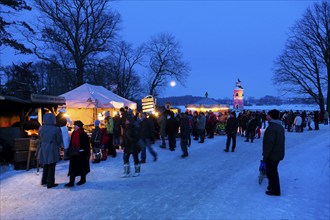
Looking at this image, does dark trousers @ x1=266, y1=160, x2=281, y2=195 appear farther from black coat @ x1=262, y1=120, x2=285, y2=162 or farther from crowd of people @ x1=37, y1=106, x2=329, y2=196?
black coat @ x1=262, y1=120, x2=285, y2=162

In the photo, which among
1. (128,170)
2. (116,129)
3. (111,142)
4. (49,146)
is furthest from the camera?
(116,129)

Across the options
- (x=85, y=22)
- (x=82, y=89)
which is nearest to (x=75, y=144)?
(x=82, y=89)

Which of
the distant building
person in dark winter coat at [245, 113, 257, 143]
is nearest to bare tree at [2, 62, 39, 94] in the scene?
person in dark winter coat at [245, 113, 257, 143]

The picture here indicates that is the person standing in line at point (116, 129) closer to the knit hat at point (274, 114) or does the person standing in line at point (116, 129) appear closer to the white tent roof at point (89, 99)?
the white tent roof at point (89, 99)

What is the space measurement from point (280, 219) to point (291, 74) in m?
41.7

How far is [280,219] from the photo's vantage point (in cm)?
583

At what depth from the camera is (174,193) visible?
7605mm

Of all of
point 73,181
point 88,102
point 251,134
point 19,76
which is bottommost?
point 73,181

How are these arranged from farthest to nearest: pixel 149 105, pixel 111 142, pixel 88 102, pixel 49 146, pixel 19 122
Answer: pixel 149 105 < pixel 88 102 < pixel 111 142 < pixel 19 122 < pixel 49 146

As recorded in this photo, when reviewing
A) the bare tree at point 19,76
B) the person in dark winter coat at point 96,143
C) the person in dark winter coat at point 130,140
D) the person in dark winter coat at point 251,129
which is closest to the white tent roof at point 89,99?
the bare tree at point 19,76

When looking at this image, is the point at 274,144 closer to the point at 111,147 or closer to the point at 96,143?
the point at 96,143

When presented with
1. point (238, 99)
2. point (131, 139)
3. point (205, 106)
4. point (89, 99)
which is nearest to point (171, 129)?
point (89, 99)

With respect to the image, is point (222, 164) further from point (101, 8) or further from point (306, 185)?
point (101, 8)

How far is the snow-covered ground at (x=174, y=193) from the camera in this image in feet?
20.5
